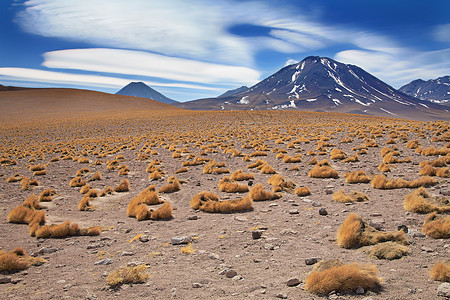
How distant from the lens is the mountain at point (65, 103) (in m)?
77.9

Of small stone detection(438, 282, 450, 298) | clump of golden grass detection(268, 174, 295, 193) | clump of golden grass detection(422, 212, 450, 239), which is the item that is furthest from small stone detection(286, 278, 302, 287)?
clump of golden grass detection(268, 174, 295, 193)

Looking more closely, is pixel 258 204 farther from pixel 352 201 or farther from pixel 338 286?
pixel 338 286

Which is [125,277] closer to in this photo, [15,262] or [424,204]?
[15,262]

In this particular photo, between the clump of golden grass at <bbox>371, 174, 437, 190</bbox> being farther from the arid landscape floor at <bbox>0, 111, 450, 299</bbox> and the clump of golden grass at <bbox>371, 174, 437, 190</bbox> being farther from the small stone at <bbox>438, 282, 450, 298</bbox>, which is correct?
the small stone at <bbox>438, 282, 450, 298</bbox>

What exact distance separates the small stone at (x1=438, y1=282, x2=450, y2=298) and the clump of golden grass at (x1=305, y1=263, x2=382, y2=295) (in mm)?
617

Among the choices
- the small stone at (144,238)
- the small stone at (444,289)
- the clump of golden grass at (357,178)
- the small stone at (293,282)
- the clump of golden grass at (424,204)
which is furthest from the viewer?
the clump of golden grass at (357,178)

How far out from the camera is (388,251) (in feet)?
14.1

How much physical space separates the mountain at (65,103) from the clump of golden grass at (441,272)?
8085 cm

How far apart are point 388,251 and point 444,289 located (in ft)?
3.49

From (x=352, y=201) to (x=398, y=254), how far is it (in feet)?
10.3

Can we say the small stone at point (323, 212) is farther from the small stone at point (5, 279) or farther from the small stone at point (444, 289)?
the small stone at point (5, 279)

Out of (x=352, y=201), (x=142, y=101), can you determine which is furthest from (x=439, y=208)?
(x=142, y=101)

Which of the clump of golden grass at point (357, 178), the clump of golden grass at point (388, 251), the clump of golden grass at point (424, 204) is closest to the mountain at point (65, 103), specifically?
the clump of golden grass at point (357, 178)

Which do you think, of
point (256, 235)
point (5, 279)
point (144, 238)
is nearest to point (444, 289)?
point (256, 235)
